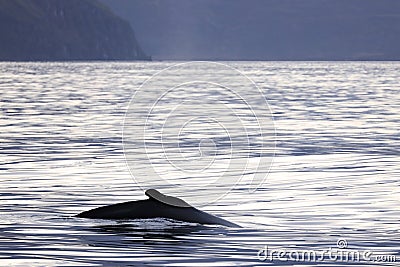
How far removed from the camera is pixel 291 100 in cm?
6812

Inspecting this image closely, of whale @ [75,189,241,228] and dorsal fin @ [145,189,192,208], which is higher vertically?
dorsal fin @ [145,189,192,208]

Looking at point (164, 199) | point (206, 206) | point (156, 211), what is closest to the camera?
point (156, 211)

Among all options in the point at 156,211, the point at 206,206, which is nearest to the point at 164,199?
the point at 156,211

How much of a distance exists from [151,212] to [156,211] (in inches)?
3.2

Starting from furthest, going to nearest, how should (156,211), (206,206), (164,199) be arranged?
(206,206)
(164,199)
(156,211)

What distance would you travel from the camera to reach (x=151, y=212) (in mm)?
17219

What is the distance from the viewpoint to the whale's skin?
56.5 ft

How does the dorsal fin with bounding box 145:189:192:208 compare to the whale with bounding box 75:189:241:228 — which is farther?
the whale with bounding box 75:189:241:228

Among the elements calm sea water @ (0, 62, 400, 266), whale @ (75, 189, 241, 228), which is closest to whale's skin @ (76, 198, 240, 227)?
whale @ (75, 189, 241, 228)

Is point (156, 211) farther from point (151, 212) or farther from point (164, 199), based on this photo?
point (164, 199)

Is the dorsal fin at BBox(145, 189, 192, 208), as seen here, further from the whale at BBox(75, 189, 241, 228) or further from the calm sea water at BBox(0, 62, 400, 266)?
the calm sea water at BBox(0, 62, 400, 266)

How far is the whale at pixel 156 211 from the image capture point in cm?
1720

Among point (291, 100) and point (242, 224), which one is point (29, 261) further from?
point (291, 100)

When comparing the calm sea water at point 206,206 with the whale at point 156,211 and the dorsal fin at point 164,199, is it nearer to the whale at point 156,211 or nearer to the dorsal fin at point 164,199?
the whale at point 156,211
